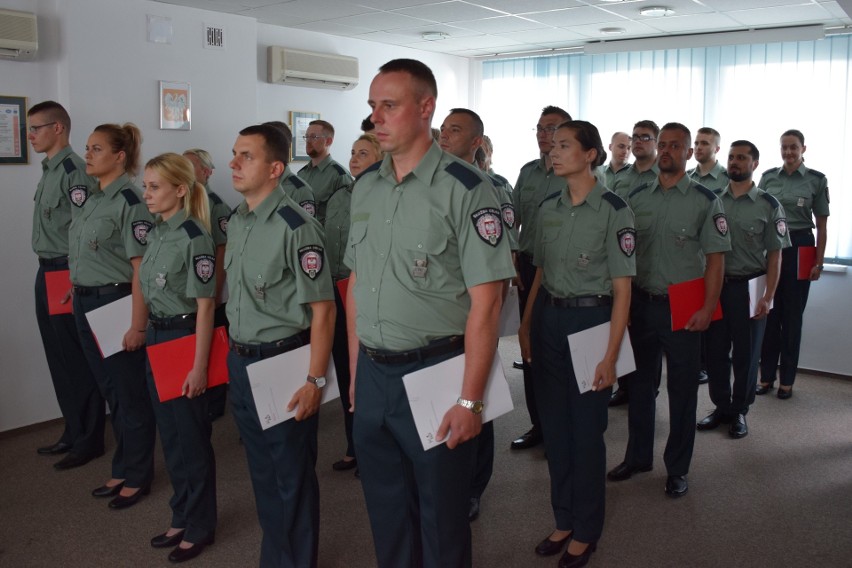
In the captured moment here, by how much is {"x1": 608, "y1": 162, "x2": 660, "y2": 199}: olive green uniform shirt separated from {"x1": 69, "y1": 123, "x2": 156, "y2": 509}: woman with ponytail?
3.24 meters

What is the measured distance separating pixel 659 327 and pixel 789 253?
226cm

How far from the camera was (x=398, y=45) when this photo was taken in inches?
277

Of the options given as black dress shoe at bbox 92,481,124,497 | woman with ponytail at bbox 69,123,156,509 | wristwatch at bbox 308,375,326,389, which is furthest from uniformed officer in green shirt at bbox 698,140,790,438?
black dress shoe at bbox 92,481,124,497

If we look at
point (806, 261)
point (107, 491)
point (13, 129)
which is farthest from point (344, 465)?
point (806, 261)

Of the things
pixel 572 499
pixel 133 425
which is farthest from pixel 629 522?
pixel 133 425

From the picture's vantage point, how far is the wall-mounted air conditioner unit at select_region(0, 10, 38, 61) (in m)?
4.04

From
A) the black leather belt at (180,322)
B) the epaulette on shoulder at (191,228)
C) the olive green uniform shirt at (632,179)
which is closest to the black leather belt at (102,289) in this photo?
the black leather belt at (180,322)

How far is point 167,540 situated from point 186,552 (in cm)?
13

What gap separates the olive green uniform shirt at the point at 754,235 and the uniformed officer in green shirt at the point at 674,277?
1.02 m

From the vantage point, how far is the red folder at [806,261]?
5.17 meters

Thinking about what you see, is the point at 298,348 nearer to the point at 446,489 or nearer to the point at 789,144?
the point at 446,489

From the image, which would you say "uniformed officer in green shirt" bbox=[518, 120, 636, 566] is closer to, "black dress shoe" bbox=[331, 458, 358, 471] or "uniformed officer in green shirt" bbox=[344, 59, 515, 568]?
"uniformed officer in green shirt" bbox=[344, 59, 515, 568]

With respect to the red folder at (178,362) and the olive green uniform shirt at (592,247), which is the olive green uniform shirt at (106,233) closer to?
the red folder at (178,362)

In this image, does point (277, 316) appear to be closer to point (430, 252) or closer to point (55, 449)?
point (430, 252)
